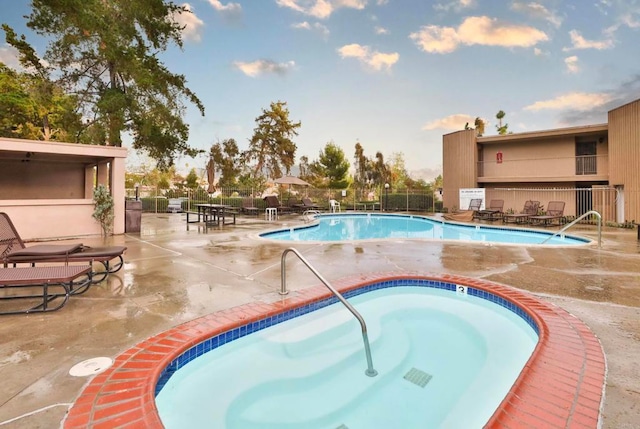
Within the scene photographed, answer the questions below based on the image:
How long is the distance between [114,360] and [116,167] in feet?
28.8

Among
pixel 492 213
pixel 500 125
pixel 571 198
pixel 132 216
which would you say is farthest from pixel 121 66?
pixel 500 125

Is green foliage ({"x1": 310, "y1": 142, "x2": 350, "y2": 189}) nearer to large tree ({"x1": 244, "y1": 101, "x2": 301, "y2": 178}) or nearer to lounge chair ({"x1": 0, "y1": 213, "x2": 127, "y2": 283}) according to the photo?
large tree ({"x1": 244, "y1": 101, "x2": 301, "y2": 178})

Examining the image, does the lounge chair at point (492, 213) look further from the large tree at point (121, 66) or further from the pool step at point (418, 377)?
the large tree at point (121, 66)

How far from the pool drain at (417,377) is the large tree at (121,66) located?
14.5 meters

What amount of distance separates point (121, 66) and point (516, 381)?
16.4m

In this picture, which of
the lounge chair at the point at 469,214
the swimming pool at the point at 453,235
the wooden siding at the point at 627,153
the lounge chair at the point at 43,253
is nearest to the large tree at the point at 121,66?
the swimming pool at the point at 453,235

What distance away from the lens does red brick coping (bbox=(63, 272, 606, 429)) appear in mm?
1694

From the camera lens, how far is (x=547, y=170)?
17.9m

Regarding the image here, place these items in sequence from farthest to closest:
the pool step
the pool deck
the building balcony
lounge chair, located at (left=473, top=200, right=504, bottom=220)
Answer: the building balcony
lounge chair, located at (left=473, top=200, right=504, bottom=220)
the pool step
the pool deck

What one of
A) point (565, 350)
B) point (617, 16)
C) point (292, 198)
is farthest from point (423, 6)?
point (565, 350)

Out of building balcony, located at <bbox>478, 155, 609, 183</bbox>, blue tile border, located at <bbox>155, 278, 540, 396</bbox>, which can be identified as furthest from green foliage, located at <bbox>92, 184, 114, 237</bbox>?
building balcony, located at <bbox>478, 155, 609, 183</bbox>

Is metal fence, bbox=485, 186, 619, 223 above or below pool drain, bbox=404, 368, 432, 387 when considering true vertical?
above

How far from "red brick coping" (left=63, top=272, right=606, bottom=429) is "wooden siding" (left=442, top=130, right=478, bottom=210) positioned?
704 inches

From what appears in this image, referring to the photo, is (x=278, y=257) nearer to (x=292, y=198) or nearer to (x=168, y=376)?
(x=168, y=376)
